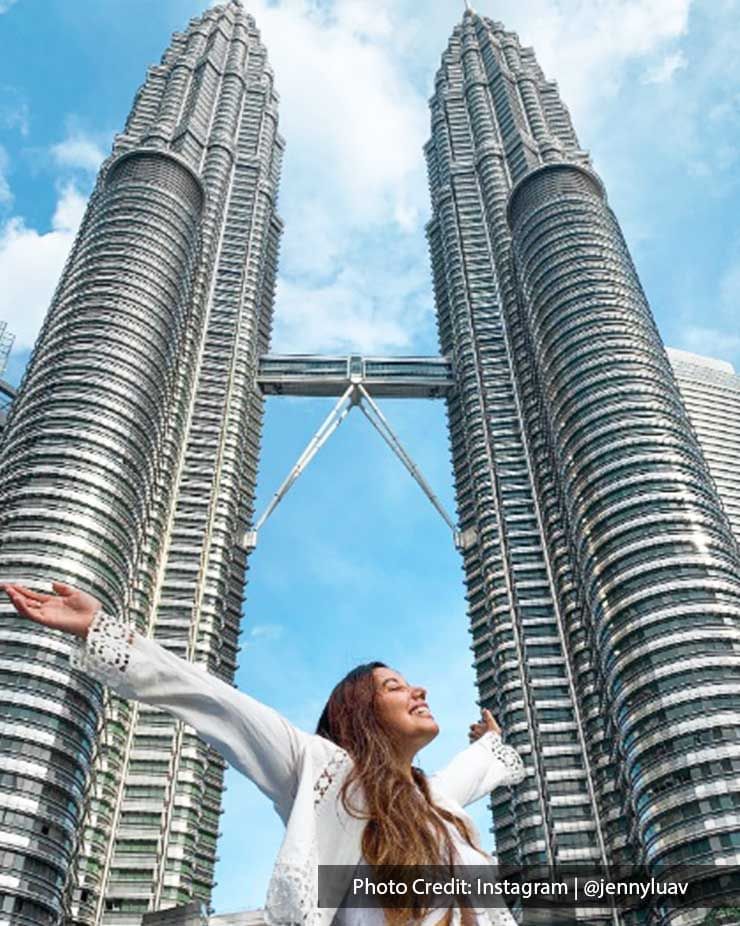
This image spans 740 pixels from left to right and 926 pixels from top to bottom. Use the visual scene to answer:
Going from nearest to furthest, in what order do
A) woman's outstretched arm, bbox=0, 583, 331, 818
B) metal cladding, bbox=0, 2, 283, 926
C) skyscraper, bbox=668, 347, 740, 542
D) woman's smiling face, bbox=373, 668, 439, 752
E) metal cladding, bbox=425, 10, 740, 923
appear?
woman's outstretched arm, bbox=0, 583, 331, 818 < woman's smiling face, bbox=373, 668, 439, 752 < metal cladding, bbox=0, 2, 283, 926 < metal cladding, bbox=425, 10, 740, 923 < skyscraper, bbox=668, 347, 740, 542

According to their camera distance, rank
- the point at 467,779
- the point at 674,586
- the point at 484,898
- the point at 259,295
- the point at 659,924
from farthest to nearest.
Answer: the point at 259,295 → the point at 674,586 → the point at 659,924 → the point at 467,779 → the point at 484,898

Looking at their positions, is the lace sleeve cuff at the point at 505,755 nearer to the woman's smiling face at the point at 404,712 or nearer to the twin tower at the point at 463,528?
the woman's smiling face at the point at 404,712

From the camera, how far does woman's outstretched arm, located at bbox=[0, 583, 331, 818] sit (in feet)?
15.2

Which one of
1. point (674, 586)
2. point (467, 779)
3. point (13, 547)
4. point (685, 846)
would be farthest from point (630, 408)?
point (467, 779)

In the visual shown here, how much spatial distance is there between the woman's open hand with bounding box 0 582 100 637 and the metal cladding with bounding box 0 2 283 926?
207ft

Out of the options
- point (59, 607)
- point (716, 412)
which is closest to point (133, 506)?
point (59, 607)

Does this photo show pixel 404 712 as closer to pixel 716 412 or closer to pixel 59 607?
pixel 59 607

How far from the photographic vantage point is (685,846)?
5984 centimetres

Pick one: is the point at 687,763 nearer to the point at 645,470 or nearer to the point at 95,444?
the point at 645,470

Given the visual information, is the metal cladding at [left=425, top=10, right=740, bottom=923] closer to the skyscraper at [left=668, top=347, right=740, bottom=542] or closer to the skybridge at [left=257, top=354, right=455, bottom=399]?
the skybridge at [left=257, top=354, right=455, bottom=399]

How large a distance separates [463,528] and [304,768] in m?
106

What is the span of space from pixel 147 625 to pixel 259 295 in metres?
55.6

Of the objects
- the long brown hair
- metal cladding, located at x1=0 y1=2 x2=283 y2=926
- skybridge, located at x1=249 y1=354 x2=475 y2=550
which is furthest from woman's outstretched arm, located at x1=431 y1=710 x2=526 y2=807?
skybridge, located at x1=249 y1=354 x2=475 y2=550

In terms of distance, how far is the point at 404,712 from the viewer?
5.08m
